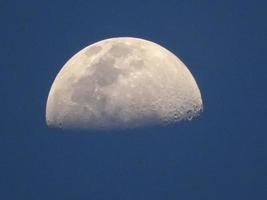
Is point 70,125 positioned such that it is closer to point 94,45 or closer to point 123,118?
point 123,118

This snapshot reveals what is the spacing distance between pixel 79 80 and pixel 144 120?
2.08 metres

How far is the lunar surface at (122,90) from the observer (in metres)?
14.0

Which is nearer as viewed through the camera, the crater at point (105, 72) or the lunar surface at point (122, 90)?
the lunar surface at point (122, 90)

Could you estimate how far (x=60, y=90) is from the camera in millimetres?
15336

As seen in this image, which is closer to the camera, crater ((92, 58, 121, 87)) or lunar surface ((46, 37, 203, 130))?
lunar surface ((46, 37, 203, 130))

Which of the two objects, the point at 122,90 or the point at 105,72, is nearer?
the point at 122,90

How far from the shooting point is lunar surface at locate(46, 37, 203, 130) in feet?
46.0

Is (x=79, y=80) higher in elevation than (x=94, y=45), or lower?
lower

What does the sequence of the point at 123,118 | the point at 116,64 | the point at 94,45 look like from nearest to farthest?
1. the point at 123,118
2. the point at 116,64
3. the point at 94,45

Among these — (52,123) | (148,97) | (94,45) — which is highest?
(94,45)

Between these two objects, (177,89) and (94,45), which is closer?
(177,89)

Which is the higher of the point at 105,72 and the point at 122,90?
the point at 105,72

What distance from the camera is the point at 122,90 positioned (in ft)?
46.7

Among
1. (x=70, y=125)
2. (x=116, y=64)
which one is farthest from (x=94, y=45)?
(x=70, y=125)
